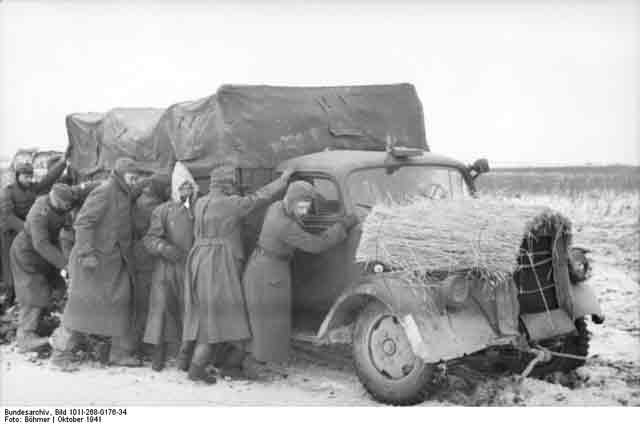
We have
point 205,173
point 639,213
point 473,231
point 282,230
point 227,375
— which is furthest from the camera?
point 639,213

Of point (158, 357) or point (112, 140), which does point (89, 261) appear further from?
point (112, 140)

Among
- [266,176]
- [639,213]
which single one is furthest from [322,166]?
[639,213]

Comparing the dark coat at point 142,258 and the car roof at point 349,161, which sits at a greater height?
the car roof at point 349,161

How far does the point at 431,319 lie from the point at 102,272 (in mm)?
3344

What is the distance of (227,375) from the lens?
708 centimetres

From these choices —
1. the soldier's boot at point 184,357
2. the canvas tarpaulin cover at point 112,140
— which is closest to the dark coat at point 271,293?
the soldier's boot at point 184,357

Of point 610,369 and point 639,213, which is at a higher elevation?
point 639,213

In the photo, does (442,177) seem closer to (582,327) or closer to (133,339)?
(582,327)

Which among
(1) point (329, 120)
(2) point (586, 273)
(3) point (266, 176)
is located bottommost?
(2) point (586, 273)

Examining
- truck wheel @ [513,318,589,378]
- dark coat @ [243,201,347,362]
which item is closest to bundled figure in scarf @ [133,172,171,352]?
dark coat @ [243,201,347,362]

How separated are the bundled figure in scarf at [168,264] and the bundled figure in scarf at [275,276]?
0.90 meters

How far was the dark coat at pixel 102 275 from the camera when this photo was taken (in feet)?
24.4

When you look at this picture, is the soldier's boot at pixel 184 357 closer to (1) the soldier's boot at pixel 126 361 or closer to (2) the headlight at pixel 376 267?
(1) the soldier's boot at pixel 126 361

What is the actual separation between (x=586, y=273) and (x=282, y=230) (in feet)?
8.96
